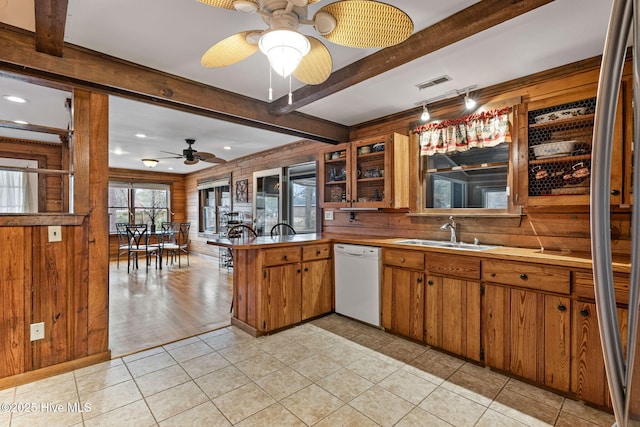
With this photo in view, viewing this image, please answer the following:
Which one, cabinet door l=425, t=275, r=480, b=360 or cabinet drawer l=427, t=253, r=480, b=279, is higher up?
cabinet drawer l=427, t=253, r=480, b=279

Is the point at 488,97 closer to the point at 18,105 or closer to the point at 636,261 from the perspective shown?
the point at 636,261

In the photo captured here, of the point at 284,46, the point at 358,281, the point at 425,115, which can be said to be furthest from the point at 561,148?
the point at 284,46

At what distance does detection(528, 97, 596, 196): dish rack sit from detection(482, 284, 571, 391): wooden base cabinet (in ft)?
2.75

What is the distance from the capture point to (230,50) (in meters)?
1.73

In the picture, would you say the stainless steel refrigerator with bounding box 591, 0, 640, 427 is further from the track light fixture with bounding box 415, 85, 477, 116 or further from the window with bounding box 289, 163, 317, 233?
the window with bounding box 289, 163, 317, 233

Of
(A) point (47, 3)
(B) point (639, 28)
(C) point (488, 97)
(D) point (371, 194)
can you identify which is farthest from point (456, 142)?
(A) point (47, 3)

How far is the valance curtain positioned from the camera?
2.76 metres

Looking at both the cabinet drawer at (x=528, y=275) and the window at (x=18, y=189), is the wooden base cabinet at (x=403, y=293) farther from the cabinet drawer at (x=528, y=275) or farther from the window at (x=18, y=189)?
the window at (x=18, y=189)

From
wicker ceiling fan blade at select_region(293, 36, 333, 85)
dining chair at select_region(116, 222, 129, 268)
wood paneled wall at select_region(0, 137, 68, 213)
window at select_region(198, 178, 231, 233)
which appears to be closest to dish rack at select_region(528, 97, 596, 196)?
wicker ceiling fan blade at select_region(293, 36, 333, 85)

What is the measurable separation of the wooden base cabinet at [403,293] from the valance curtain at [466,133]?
3.73 ft

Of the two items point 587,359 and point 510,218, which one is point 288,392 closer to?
point 587,359

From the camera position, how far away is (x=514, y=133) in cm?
272

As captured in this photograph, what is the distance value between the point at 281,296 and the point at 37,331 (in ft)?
6.04

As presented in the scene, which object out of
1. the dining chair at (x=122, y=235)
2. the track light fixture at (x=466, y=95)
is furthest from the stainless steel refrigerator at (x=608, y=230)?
the dining chair at (x=122, y=235)
